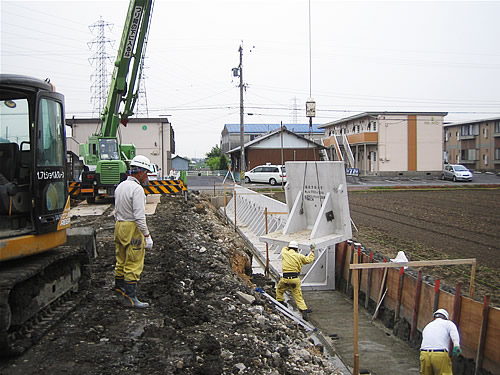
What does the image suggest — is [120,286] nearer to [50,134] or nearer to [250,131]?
[50,134]

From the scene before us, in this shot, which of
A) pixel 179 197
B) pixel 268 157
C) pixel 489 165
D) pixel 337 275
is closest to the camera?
pixel 337 275

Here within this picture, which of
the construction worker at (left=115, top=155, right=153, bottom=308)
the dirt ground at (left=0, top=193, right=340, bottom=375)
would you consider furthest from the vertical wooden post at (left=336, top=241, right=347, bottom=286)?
the construction worker at (left=115, top=155, right=153, bottom=308)

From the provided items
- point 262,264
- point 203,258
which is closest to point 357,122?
point 262,264

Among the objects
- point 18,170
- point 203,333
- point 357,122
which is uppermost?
point 357,122

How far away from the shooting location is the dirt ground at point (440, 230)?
36.9 feet

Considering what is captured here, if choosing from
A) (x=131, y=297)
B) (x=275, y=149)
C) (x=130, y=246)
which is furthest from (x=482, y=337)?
(x=275, y=149)

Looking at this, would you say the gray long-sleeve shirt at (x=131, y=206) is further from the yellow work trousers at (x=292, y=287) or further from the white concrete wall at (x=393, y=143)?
the white concrete wall at (x=393, y=143)

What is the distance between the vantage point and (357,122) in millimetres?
55188

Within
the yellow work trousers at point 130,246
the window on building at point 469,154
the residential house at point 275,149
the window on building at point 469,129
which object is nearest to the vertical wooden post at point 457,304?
the yellow work trousers at point 130,246

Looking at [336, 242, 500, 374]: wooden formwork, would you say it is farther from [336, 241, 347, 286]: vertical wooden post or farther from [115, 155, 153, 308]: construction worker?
[115, 155, 153, 308]: construction worker

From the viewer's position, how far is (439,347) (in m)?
5.80

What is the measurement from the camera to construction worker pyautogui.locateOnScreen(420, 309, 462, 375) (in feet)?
18.9

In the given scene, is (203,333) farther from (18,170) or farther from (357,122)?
(357,122)

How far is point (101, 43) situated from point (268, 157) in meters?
19.5
